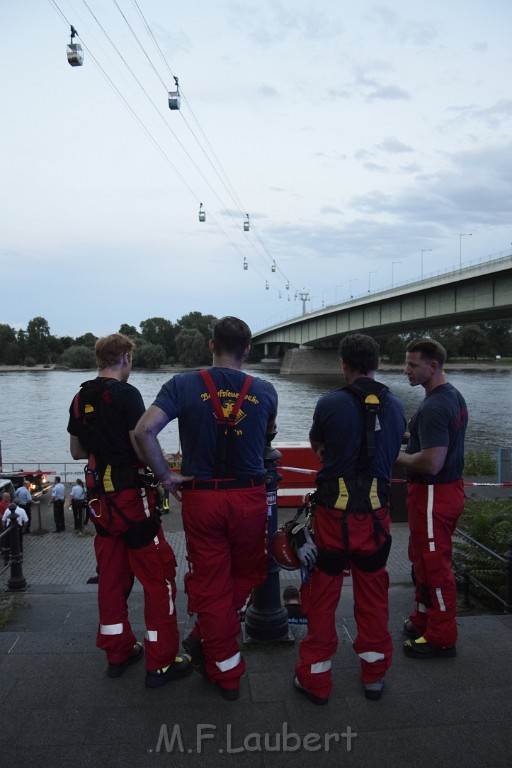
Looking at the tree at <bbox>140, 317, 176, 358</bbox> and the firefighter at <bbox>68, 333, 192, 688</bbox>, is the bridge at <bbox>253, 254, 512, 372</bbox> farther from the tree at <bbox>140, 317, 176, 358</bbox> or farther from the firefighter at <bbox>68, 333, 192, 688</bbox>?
the tree at <bbox>140, 317, 176, 358</bbox>

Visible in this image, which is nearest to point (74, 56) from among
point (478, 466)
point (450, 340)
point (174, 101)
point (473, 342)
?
point (174, 101)

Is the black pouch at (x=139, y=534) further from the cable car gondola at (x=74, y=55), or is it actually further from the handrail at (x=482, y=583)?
the cable car gondola at (x=74, y=55)

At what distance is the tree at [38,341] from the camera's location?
12925 cm

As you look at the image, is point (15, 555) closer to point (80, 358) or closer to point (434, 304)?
point (434, 304)

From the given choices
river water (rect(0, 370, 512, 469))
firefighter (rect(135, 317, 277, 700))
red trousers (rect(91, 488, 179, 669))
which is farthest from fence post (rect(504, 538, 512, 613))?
river water (rect(0, 370, 512, 469))

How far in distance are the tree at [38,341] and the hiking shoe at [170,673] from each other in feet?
433

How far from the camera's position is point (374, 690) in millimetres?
3355

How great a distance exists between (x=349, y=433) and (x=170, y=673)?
161 centimetres

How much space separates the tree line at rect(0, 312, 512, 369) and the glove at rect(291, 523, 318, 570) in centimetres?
9048

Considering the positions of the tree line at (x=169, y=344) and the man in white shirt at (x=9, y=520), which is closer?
the man in white shirt at (x=9, y=520)

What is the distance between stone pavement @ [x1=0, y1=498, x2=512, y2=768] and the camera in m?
2.87

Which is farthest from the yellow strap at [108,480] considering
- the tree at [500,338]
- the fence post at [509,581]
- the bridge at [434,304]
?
the tree at [500,338]

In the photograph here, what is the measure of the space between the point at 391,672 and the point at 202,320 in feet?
414

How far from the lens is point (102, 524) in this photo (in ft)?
12.0
